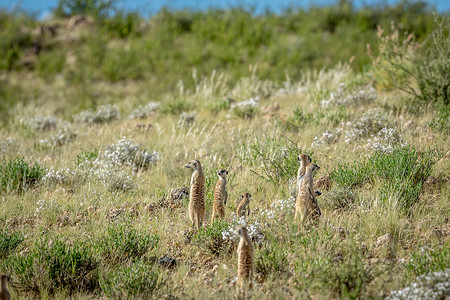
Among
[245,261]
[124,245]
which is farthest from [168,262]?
[245,261]

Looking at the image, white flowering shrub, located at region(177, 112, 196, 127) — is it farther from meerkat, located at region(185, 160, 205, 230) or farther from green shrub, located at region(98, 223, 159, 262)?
green shrub, located at region(98, 223, 159, 262)

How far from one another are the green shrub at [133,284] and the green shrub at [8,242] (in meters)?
1.40

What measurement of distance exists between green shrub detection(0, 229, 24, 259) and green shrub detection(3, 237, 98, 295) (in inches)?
13.0

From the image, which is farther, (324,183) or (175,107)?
(175,107)

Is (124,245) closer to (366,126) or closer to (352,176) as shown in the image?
(352,176)

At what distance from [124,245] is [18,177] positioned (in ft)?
10.3

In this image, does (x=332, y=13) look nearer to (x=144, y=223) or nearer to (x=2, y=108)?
(x=2, y=108)

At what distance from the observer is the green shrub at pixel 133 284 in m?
4.07

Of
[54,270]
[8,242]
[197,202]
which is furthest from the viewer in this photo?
[197,202]

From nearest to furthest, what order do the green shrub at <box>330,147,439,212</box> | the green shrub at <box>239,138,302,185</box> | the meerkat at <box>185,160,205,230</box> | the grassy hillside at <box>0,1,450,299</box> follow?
the grassy hillside at <box>0,1,450,299</box> < the meerkat at <box>185,160,205,230</box> < the green shrub at <box>330,147,439,212</box> < the green shrub at <box>239,138,302,185</box>

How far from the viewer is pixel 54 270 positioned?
4.41 m

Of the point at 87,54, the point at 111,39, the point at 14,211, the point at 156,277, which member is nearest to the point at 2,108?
the point at 87,54

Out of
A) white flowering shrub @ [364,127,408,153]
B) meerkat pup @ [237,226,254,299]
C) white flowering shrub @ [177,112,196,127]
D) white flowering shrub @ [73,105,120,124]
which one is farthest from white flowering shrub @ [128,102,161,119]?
meerkat pup @ [237,226,254,299]

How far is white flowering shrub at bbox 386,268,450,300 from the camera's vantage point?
11.6 feet
